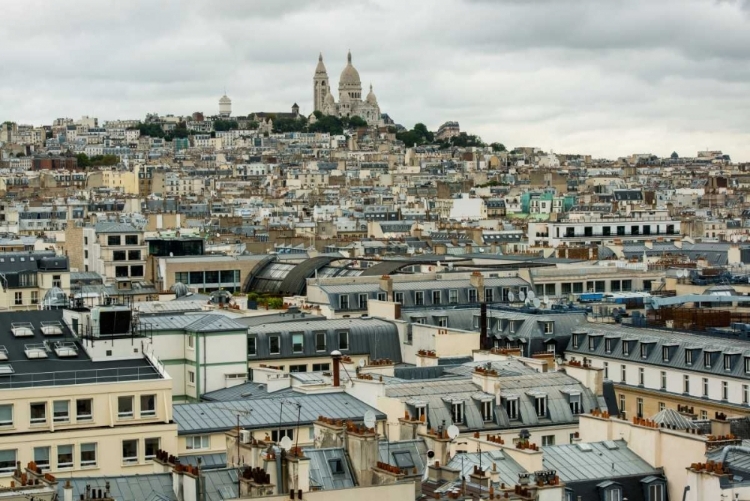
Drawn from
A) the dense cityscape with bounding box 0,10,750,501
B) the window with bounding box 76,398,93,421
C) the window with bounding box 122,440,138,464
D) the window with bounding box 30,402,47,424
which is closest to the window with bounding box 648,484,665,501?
the dense cityscape with bounding box 0,10,750,501

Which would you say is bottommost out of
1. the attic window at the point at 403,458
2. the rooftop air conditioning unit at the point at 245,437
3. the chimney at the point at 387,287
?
the attic window at the point at 403,458

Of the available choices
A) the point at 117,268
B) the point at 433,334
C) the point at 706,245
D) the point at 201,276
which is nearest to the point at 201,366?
the point at 433,334

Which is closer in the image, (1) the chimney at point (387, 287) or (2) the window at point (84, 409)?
(2) the window at point (84, 409)

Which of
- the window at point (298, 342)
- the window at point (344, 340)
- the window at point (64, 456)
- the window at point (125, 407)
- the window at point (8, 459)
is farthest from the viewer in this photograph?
the window at point (344, 340)

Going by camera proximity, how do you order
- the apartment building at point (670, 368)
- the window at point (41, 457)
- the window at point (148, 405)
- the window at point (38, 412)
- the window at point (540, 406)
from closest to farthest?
the window at point (41, 457) → the window at point (38, 412) → the window at point (148, 405) → the window at point (540, 406) → the apartment building at point (670, 368)

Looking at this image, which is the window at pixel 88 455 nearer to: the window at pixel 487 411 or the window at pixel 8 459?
the window at pixel 8 459

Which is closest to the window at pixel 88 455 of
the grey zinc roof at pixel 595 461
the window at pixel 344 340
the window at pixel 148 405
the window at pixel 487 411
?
the window at pixel 148 405

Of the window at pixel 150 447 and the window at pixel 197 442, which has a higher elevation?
the window at pixel 150 447

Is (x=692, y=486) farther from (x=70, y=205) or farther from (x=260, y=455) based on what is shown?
(x=70, y=205)
